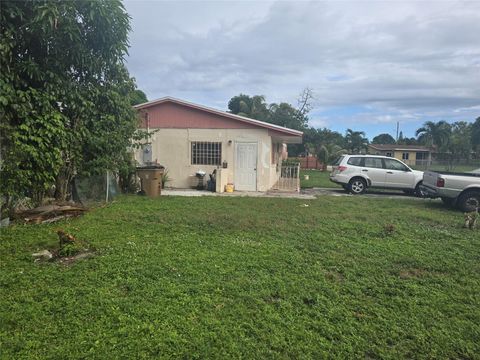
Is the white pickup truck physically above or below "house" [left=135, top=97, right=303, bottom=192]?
below

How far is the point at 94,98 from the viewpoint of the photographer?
27.9 feet

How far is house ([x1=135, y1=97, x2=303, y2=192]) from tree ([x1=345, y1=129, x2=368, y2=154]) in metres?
28.5

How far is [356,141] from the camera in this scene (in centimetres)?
4069

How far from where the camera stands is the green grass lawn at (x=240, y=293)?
297 centimetres

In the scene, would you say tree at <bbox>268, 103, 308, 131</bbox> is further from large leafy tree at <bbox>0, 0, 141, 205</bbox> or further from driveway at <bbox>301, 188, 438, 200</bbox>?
large leafy tree at <bbox>0, 0, 141, 205</bbox>

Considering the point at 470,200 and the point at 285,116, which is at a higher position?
the point at 285,116

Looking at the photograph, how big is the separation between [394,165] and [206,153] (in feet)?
26.4

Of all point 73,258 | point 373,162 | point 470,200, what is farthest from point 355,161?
point 73,258

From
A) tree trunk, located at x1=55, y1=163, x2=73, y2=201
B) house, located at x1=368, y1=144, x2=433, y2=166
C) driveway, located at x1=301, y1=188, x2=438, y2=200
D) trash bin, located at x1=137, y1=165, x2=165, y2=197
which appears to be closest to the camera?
tree trunk, located at x1=55, y1=163, x2=73, y2=201

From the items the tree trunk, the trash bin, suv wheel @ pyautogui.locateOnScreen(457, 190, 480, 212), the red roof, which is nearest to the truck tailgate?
suv wheel @ pyautogui.locateOnScreen(457, 190, 480, 212)

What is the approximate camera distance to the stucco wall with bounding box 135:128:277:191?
14055 mm

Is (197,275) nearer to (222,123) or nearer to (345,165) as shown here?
(222,123)

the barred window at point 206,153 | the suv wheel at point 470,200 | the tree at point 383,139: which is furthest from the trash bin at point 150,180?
the tree at point 383,139

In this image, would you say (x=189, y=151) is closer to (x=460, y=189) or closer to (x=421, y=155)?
(x=460, y=189)
